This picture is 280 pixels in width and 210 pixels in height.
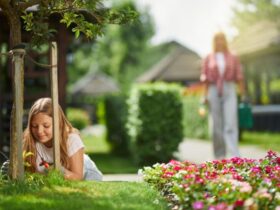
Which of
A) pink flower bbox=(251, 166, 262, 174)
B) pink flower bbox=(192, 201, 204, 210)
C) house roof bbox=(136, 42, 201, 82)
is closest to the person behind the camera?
pink flower bbox=(192, 201, 204, 210)

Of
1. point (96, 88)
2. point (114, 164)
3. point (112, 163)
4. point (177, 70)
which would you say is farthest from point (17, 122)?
point (96, 88)

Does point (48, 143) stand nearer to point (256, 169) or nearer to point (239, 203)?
point (256, 169)

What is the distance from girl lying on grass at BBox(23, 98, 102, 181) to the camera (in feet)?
20.5

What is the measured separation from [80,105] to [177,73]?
11036 millimetres

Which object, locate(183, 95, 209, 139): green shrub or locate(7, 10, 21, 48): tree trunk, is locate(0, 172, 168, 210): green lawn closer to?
locate(7, 10, 21, 48): tree trunk

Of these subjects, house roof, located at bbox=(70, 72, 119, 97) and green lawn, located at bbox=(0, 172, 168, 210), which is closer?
green lawn, located at bbox=(0, 172, 168, 210)

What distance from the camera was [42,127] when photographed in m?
6.26

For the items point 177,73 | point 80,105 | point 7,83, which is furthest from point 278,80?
point 80,105

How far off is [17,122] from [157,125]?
302 inches

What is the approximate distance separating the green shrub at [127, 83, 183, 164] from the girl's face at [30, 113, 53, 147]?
6.86 m

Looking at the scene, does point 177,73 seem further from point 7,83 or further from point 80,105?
point 7,83

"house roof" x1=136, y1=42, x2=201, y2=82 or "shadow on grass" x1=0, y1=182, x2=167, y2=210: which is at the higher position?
"house roof" x1=136, y1=42, x2=201, y2=82

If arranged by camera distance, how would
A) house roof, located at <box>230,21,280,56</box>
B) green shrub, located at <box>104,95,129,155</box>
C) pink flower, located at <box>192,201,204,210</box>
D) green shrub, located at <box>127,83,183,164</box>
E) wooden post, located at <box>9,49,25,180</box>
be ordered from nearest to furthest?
pink flower, located at <box>192,201,204,210</box> < wooden post, located at <box>9,49,25,180</box> < green shrub, located at <box>127,83,183,164</box> < green shrub, located at <box>104,95,129,155</box> < house roof, located at <box>230,21,280,56</box>

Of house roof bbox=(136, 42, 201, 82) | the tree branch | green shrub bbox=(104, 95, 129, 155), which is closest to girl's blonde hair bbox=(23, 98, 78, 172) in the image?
the tree branch
